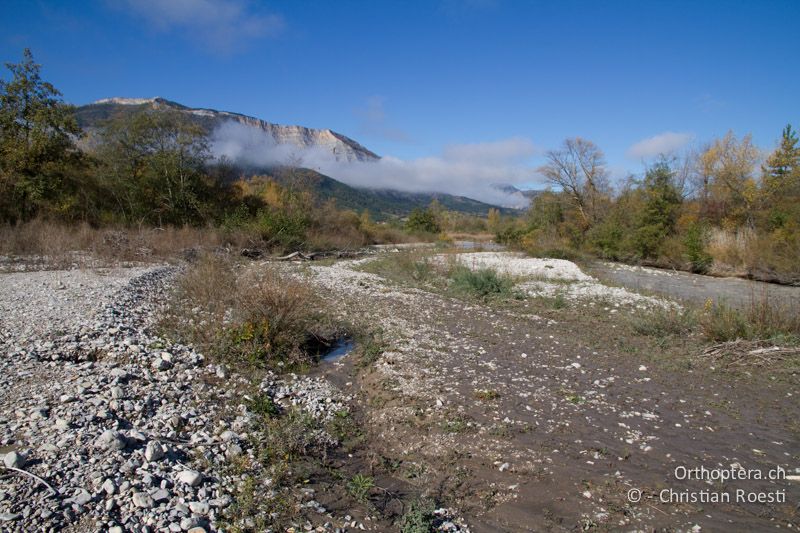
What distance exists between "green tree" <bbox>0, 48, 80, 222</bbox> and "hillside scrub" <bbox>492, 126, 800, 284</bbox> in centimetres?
2287

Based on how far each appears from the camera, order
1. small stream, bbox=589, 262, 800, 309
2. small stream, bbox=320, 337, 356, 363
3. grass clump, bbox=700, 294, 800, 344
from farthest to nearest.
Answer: small stream, bbox=589, 262, 800, 309 → grass clump, bbox=700, 294, 800, 344 → small stream, bbox=320, 337, 356, 363

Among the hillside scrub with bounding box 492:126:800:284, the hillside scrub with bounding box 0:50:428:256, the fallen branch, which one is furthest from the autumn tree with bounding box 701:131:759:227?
the fallen branch

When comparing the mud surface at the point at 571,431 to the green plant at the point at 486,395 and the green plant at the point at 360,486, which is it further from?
the green plant at the point at 360,486

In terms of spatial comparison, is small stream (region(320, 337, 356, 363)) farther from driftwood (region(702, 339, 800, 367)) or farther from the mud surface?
driftwood (region(702, 339, 800, 367))

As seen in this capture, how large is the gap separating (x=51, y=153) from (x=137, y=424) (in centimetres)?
1931

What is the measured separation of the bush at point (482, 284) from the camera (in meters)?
12.2

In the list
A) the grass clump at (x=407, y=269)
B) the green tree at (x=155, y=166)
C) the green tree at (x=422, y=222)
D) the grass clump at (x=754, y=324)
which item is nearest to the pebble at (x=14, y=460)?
the grass clump at (x=754, y=324)

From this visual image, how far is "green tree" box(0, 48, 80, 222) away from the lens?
16859 millimetres

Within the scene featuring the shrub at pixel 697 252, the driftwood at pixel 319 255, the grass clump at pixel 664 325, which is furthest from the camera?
the driftwood at pixel 319 255

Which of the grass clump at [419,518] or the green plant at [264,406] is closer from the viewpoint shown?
the grass clump at [419,518]

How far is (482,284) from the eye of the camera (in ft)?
41.6

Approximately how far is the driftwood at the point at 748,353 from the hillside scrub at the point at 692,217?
12118 mm

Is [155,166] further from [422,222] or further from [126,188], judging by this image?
[422,222]

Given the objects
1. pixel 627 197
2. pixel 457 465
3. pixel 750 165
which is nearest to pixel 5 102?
pixel 457 465
